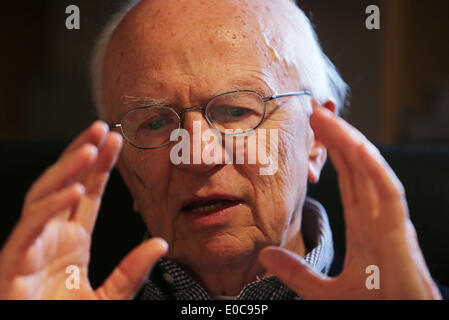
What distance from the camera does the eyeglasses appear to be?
3.03 ft

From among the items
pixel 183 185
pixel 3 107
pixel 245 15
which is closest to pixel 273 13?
pixel 245 15

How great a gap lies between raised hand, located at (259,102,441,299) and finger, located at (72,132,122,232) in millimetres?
297

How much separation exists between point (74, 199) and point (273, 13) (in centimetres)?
53

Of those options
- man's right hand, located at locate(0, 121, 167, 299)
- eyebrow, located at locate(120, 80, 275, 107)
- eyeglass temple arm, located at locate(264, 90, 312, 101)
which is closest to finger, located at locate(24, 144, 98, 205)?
man's right hand, located at locate(0, 121, 167, 299)

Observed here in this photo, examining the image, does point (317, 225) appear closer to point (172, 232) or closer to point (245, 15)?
point (172, 232)

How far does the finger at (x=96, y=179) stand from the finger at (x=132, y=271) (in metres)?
0.08

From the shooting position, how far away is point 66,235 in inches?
29.8

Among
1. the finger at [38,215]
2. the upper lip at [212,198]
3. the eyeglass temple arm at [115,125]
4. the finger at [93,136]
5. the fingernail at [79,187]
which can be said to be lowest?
the upper lip at [212,198]

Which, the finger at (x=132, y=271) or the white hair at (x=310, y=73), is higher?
the white hair at (x=310, y=73)

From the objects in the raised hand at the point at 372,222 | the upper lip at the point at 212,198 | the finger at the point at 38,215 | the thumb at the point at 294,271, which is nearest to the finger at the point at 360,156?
the raised hand at the point at 372,222

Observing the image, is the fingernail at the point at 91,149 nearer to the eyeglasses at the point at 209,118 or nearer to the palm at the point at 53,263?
the palm at the point at 53,263

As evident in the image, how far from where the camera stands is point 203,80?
0.91 m

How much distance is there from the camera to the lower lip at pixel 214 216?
928 millimetres

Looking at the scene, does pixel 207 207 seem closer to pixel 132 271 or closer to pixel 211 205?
pixel 211 205
